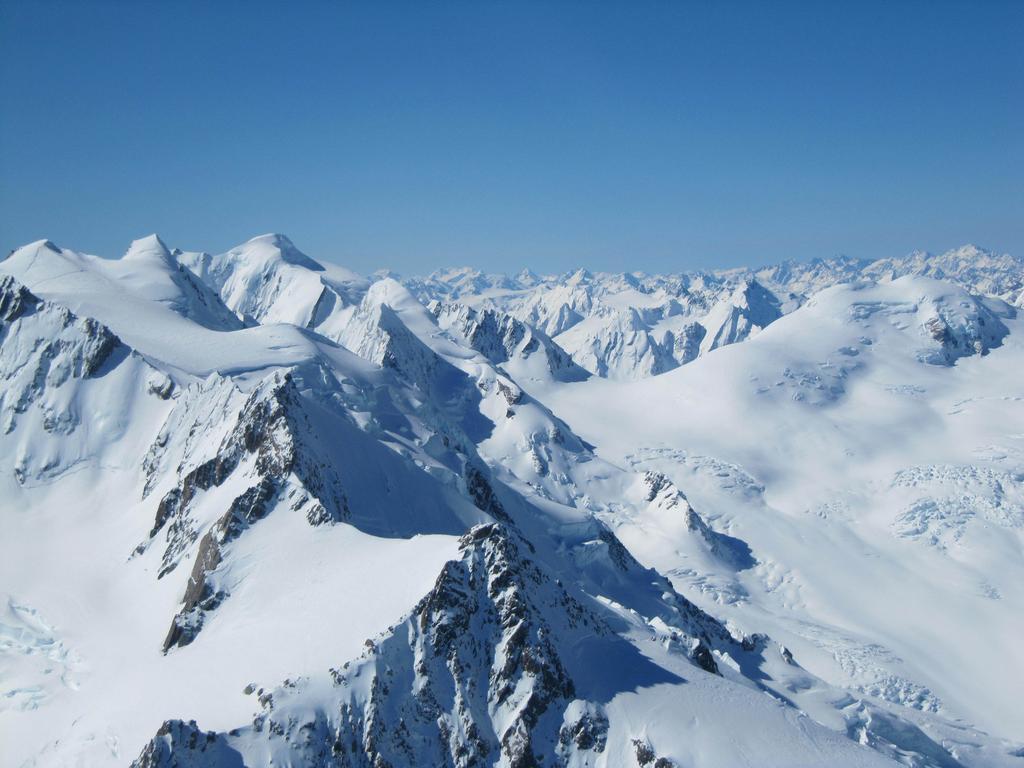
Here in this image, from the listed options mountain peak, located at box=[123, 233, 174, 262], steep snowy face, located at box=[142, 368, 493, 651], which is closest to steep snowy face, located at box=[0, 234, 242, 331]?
mountain peak, located at box=[123, 233, 174, 262]

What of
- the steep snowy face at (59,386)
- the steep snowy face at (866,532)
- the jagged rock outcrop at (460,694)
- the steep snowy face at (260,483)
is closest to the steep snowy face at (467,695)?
the jagged rock outcrop at (460,694)

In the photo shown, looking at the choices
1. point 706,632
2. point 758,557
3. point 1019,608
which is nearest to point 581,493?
point 758,557

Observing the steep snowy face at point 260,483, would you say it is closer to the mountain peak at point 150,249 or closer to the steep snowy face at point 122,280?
the steep snowy face at point 122,280

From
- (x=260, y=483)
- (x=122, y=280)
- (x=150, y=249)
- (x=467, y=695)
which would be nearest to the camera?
(x=467, y=695)

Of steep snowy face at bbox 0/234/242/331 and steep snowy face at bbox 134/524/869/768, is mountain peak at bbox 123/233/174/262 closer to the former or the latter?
steep snowy face at bbox 0/234/242/331

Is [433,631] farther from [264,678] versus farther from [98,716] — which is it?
[98,716]

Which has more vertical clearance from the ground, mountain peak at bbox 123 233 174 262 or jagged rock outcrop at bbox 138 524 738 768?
mountain peak at bbox 123 233 174 262

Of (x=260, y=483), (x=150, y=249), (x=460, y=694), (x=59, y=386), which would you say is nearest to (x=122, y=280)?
(x=150, y=249)

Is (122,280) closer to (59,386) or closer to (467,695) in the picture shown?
(59,386)

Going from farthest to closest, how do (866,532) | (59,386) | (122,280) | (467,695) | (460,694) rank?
1. (866,532)
2. (122,280)
3. (59,386)
4. (467,695)
5. (460,694)
